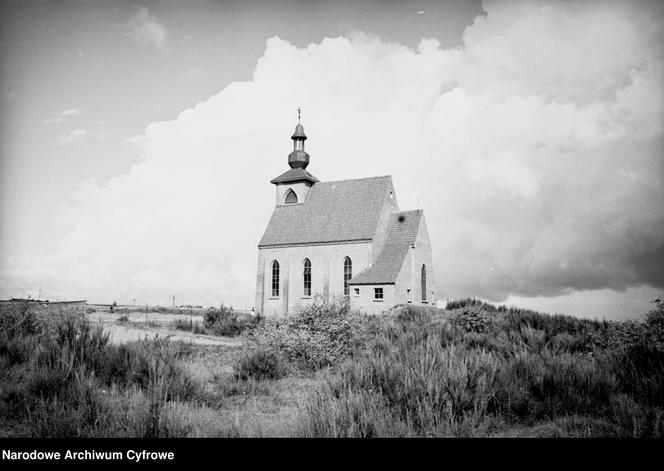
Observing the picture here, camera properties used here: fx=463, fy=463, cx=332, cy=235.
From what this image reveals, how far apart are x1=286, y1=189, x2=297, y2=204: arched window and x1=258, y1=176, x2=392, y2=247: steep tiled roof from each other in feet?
2.67

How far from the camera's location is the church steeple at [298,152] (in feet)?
135

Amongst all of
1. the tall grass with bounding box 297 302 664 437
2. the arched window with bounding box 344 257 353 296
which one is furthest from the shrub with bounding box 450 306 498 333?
the arched window with bounding box 344 257 353 296

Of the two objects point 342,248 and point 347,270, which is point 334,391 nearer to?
point 347,270

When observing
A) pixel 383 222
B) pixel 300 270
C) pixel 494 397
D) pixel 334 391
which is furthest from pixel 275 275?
pixel 494 397

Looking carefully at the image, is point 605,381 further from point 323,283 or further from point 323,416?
point 323,283

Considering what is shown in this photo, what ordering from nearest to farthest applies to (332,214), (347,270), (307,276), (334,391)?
(334,391) < (347,270) < (307,276) < (332,214)

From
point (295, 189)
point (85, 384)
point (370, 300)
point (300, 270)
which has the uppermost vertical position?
point (295, 189)

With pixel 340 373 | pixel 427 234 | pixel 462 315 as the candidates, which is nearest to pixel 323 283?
pixel 427 234

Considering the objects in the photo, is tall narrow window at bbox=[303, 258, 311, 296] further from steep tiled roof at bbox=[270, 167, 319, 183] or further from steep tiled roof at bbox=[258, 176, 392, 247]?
steep tiled roof at bbox=[270, 167, 319, 183]

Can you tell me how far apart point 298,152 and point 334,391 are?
117 ft

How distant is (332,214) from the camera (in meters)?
36.7

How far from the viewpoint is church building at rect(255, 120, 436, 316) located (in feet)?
105

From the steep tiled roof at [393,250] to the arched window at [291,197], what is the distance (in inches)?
350
